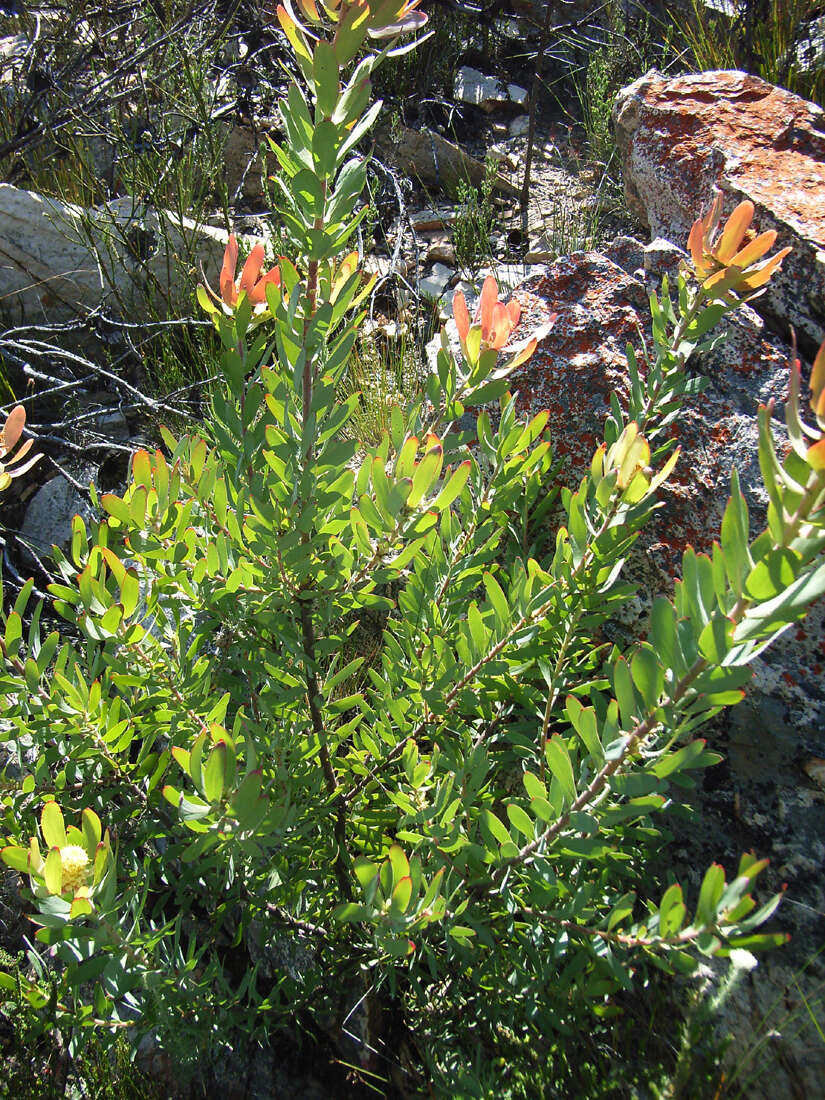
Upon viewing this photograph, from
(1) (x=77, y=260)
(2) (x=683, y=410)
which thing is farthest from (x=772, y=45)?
(1) (x=77, y=260)

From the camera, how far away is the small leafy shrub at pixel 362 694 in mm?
1015

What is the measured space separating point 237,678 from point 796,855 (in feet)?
4.13

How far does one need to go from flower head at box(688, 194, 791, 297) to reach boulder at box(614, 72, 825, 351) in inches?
33.7

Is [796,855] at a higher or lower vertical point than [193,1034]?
higher

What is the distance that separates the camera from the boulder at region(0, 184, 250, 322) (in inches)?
149

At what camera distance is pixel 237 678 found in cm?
179

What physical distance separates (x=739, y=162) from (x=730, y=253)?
142 cm

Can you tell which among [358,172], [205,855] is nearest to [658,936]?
[205,855]

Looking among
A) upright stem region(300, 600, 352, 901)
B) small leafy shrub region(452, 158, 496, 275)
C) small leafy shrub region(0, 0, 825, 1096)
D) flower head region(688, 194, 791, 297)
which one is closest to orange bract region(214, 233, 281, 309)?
small leafy shrub region(0, 0, 825, 1096)

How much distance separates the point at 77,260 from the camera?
3.90 meters

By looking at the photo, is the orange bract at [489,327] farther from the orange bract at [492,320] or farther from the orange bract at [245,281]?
the orange bract at [245,281]

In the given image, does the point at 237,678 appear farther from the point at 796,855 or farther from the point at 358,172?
the point at 796,855

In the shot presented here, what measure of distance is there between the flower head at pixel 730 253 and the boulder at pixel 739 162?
856 millimetres

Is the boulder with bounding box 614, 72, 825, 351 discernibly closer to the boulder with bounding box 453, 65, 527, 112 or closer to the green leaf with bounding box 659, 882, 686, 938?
the green leaf with bounding box 659, 882, 686, 938
